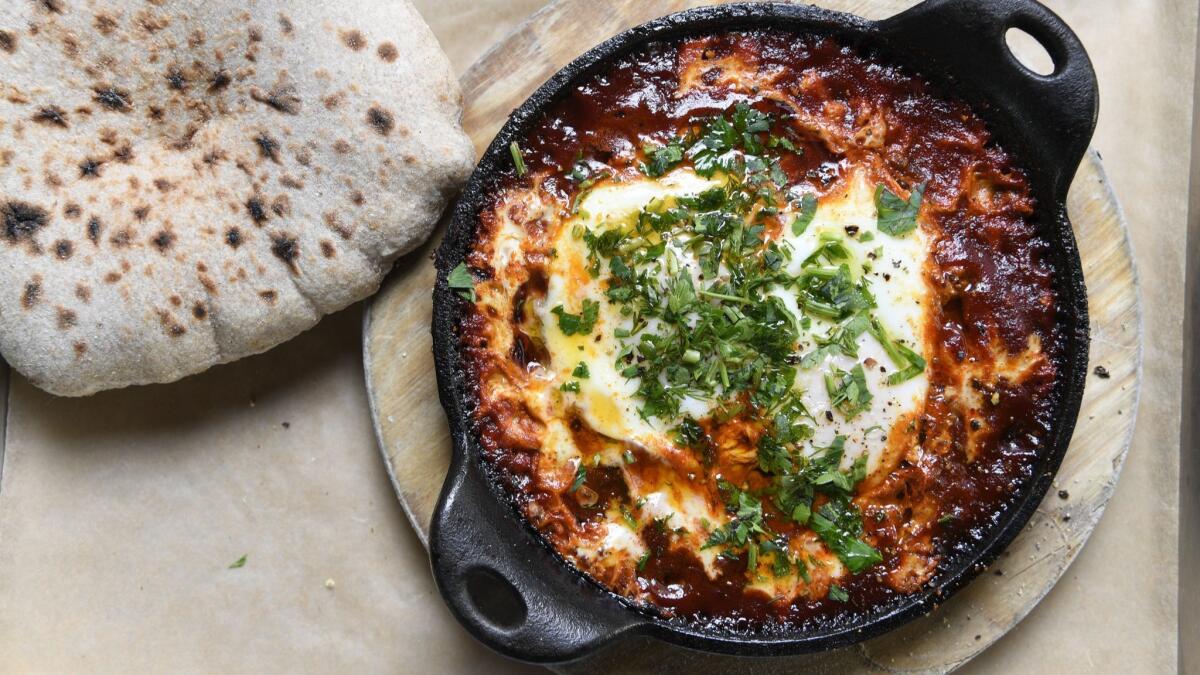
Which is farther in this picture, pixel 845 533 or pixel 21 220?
pixel 21 220

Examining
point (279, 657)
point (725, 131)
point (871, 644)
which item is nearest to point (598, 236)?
point (725, 131)

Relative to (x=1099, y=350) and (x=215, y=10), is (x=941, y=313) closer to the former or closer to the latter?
(x=1099, y=350)

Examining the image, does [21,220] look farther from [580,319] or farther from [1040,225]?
[1040,225]

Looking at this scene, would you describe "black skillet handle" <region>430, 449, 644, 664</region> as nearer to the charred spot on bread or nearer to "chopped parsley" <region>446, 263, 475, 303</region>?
"chopped parsley" <region>446, 263, 475, 303</region>

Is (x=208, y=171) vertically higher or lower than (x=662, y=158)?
lower

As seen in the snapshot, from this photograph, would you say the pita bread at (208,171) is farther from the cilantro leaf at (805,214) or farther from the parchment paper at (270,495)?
the cilantro leaf at (805,214)

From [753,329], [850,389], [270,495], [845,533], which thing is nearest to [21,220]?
[270,495]

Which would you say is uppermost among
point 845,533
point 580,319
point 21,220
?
point 580,319
